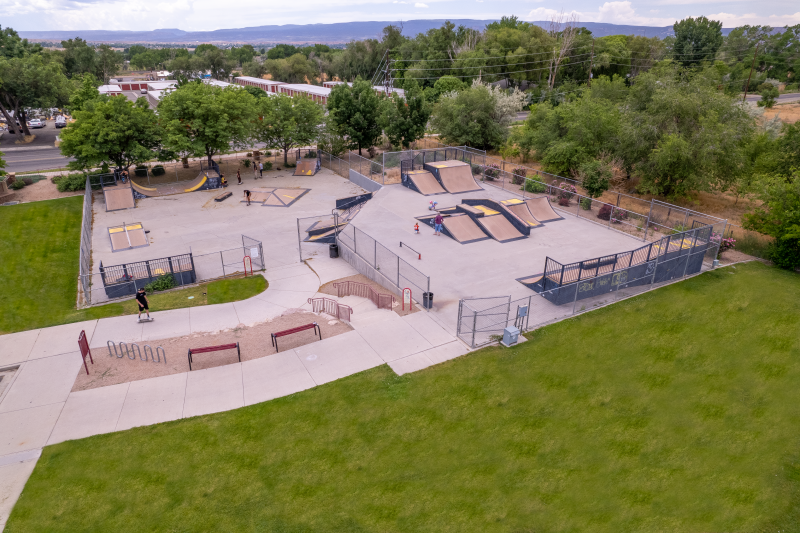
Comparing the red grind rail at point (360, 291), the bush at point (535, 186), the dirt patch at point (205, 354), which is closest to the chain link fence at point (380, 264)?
the red grind rail at point (360, 291)

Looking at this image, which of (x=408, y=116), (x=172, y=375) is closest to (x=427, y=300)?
(x=172, y=375)

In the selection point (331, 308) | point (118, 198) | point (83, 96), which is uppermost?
point (83, 96)

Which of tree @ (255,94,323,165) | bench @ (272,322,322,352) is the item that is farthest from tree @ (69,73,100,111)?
bench @ (272,322,322,352)

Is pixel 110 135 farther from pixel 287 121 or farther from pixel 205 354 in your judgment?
pixel 205 354

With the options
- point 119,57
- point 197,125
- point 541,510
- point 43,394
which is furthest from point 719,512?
point 119,57

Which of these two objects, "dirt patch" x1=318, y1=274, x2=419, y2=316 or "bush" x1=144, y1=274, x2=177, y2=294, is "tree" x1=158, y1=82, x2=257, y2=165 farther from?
"dirt patch" x1=318, y1=274, x2=419, y2=316

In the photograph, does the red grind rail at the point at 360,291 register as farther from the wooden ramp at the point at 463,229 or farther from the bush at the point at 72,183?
the bush at the point at 72,183
